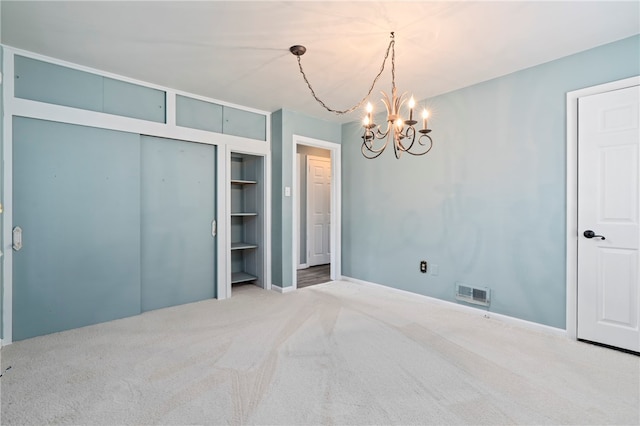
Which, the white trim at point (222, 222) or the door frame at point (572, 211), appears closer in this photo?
the door frame at point (572, 211)

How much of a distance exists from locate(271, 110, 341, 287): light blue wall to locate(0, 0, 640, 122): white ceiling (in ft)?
3.26

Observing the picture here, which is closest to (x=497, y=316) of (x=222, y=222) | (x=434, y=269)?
(x=434, y=269)

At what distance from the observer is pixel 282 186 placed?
423 cm

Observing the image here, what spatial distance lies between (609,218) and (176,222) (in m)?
4.13

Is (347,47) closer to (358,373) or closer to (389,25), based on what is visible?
(389,25)

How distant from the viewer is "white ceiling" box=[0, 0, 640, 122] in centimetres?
209

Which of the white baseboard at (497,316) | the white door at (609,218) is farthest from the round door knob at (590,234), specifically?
the white baseboard at (497,316)

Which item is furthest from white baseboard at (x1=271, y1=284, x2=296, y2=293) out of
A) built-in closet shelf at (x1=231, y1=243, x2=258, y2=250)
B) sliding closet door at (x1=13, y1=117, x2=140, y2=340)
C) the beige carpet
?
sliding closet door at (x1=13, y1=117, x2=140, y2=340)

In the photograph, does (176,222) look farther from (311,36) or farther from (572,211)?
(572,211)

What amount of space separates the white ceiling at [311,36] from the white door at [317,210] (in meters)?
2.96

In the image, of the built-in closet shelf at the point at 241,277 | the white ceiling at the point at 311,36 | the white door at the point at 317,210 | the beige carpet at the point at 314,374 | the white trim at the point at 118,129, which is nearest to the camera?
the beige carpet at the point at 314,374

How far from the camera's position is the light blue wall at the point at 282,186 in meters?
4.22

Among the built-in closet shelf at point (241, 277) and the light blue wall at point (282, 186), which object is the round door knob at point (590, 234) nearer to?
the light blue wall at point (282, 186)

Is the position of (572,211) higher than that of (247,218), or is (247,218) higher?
(572,211)
